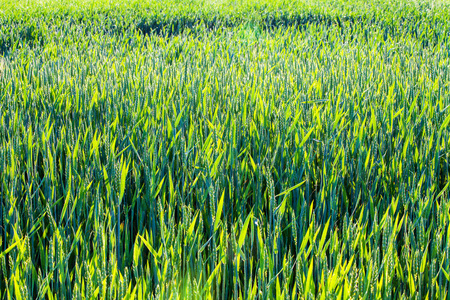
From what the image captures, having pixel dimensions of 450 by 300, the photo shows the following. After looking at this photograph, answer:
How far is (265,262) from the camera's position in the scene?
771 millimetres

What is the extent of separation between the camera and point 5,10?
5137 millimetres

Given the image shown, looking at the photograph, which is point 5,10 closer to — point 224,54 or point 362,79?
point 224,54

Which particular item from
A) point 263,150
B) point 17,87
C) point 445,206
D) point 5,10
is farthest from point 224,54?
point 5,10

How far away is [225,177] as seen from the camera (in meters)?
1.20

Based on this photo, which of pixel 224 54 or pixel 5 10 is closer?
pixel 224 54

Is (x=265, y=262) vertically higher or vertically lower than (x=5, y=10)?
lower

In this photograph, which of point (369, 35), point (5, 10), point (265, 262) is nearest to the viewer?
point (265, 262)

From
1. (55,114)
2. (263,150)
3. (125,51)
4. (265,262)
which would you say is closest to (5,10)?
(125,51)

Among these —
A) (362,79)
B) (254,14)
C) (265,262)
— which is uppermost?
(254,14)

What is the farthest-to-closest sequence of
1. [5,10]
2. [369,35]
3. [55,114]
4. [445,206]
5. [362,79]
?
1. [5,10]
2. [369,35]
3. [362,79]
4. [55,114]
5. [445,206]

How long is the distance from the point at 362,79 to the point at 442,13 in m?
4.09

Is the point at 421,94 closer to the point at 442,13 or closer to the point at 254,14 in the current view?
the point at 254,14

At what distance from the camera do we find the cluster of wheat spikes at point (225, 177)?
0.76 m

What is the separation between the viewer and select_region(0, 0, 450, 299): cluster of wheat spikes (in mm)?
757
